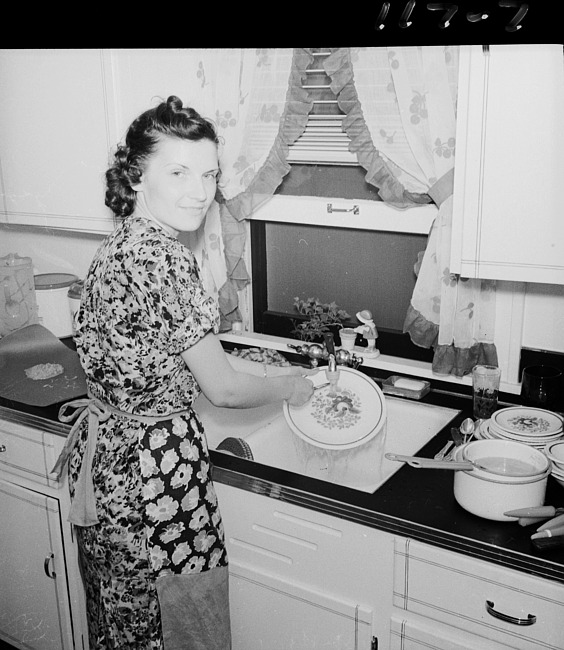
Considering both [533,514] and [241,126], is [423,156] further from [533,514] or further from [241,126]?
[533,514]

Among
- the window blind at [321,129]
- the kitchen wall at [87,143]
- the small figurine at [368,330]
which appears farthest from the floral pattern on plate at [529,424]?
the window blind at [321,129]

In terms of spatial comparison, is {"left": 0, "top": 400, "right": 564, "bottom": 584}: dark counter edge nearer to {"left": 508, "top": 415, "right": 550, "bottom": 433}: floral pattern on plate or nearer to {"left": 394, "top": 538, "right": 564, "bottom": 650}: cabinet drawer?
{"left": 394, "top": 538, "right": 564, "bottom": 650}: cabinet drawer

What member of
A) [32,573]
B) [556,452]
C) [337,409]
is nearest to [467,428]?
[556,452]

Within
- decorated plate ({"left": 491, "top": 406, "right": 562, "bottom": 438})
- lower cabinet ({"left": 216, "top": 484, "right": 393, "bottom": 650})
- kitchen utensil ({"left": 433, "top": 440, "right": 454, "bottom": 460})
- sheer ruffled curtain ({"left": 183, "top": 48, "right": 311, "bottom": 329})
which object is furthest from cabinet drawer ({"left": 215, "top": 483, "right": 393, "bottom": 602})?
sheer ruffled curtain ({"left": 183, "top": 48, "right": 311, "bottom": 329})

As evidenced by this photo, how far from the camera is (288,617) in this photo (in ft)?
4.32

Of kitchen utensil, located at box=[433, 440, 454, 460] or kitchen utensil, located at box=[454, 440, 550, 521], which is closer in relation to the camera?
kitchen utensil, located at box=[454, 440, 550, 521]

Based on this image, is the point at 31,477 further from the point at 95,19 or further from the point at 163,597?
the point at 95,19

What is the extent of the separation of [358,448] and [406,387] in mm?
181

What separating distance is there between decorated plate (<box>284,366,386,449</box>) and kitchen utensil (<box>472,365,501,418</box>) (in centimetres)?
19

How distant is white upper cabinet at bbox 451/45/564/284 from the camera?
121 centimetres

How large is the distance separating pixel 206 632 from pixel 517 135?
102 centimetres

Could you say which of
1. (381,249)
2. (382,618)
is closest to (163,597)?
(382,618)

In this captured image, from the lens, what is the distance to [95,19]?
300mm

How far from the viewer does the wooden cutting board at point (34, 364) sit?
66.5 inches
